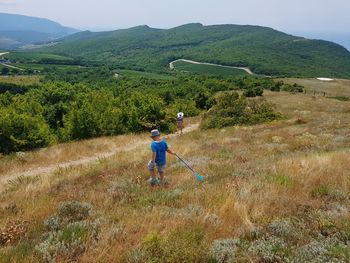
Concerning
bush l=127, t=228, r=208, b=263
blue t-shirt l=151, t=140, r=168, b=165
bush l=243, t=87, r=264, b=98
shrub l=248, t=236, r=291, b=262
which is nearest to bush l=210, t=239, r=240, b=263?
bush l=127, t=228, r=208, b=263

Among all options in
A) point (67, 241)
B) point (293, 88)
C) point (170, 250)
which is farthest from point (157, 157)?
point (293, 88)

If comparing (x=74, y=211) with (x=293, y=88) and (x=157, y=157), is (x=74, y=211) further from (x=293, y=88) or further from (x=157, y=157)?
(x=293, y=88)

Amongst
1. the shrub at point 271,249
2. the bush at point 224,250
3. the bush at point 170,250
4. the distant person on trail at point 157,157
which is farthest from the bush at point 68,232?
the distant person on trail at point 157,157

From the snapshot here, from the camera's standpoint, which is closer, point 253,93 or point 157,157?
point 157,157

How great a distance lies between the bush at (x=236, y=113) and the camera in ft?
110

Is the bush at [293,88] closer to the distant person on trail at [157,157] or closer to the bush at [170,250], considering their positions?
the distant person on trail at [157,157]

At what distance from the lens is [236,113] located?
34906mm

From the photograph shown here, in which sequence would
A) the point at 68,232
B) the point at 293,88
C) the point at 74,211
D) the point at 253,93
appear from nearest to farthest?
1. the point at 68,232
2. the point at 74,211
3. the point at 253,93
4. the point at 293,88

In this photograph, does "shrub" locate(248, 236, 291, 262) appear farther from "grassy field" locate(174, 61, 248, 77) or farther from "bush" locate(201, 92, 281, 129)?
"grassy field" locate(174, 61, 248, 77)

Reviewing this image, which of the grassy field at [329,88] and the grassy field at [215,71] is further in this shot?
the grassy field at [215,71]

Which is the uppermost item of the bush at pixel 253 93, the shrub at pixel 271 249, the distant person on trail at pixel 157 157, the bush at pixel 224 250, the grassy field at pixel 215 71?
the shrub at pixel 271 249

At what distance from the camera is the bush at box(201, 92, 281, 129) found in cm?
3359

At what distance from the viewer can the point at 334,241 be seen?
5750mm

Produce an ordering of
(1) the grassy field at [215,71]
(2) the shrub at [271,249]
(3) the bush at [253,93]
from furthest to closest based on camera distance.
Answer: (1) the grassy field at [215,71]
(3) the bush at [253,93]
(2) the shrub at [271,249]
